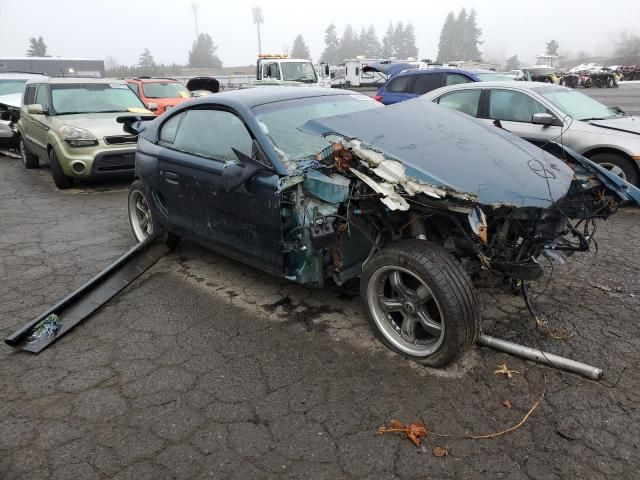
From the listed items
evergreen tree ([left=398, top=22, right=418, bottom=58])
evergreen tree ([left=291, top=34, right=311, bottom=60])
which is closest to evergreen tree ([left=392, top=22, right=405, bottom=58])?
evergreen tree ([left=398, top=22, right=418, bottom=58])

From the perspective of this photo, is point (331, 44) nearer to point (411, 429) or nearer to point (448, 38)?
point (448, 38)

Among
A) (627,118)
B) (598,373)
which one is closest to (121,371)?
(598,373)

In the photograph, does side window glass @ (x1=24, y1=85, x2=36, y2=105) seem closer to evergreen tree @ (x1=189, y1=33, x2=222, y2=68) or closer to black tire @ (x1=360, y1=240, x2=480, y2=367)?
black tire @ (x1=360, y1=240, x2=480, y2=367)

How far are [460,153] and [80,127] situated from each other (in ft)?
21.5

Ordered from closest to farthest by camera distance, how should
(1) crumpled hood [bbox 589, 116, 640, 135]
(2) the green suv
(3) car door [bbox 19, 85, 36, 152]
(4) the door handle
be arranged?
(4) the door handle → (1) crumpled hood [bbox 589, 116, 640, 135] → (2) the green suv → (3) car door [bbox 19, 85, 36, 152]

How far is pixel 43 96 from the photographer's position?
28.0 ft

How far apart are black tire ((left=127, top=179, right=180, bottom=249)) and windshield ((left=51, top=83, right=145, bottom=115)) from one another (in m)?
4.07

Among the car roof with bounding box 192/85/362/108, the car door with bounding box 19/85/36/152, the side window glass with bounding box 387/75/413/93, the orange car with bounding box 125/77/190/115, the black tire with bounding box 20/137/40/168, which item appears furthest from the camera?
the orange car with bounding box 125/77/190/115

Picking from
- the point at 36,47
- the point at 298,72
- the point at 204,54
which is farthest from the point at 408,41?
the point at 298,72

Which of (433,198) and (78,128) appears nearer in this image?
(433,198)

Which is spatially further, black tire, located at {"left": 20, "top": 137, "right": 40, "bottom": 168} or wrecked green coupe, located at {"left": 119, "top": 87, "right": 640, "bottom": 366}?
black tire, located at {"left": 20, "top": 137, "right": 40, "bottom": 168}

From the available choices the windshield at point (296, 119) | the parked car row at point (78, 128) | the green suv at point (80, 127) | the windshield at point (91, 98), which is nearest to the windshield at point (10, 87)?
the parked car row at point (78, 128)

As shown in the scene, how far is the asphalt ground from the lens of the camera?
7.68 feet

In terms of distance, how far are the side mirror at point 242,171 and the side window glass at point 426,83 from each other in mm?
7445
